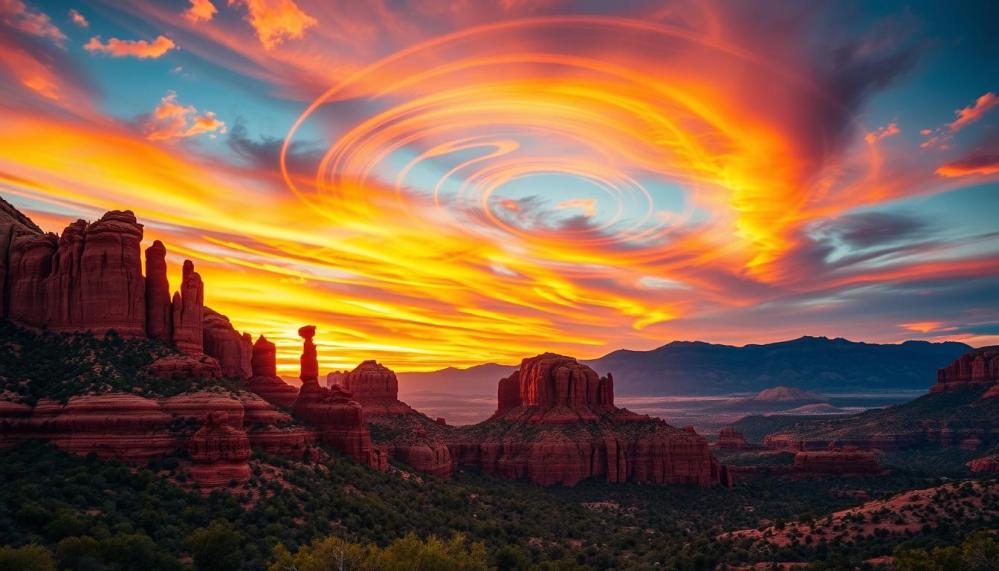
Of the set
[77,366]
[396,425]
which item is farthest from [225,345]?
[396,425]

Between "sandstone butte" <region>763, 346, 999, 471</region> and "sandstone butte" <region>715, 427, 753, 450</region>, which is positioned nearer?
"sandstone butte" <region>763, 346, 999, 471</region>

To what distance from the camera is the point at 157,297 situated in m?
62.2

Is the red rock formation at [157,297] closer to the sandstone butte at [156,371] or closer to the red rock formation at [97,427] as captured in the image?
the sandstone butte at [156,371]

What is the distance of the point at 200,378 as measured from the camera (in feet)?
194

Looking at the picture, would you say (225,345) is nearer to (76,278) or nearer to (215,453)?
(76,278)

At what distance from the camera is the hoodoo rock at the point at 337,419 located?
2970 inches

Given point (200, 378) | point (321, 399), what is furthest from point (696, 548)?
point (200, 378)

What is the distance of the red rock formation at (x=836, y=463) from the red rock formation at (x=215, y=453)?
103m

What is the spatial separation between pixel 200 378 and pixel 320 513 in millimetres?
15037

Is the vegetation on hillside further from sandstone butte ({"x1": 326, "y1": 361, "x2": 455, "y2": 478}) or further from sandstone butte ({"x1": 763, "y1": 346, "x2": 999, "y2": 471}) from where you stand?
sandstone butte ({"x1": 763, "y1": 346, "x2": 999, "y2": 471})

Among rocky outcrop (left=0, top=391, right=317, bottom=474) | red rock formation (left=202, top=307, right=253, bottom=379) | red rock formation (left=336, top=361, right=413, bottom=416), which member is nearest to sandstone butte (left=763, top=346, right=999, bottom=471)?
red rock formation (left=336, top=361, right=413, bottom=416)

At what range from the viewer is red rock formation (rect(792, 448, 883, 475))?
402 feet

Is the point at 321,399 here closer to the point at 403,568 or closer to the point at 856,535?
the point at 403,568

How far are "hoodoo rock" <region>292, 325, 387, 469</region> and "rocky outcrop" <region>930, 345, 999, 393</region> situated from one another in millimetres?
170098
